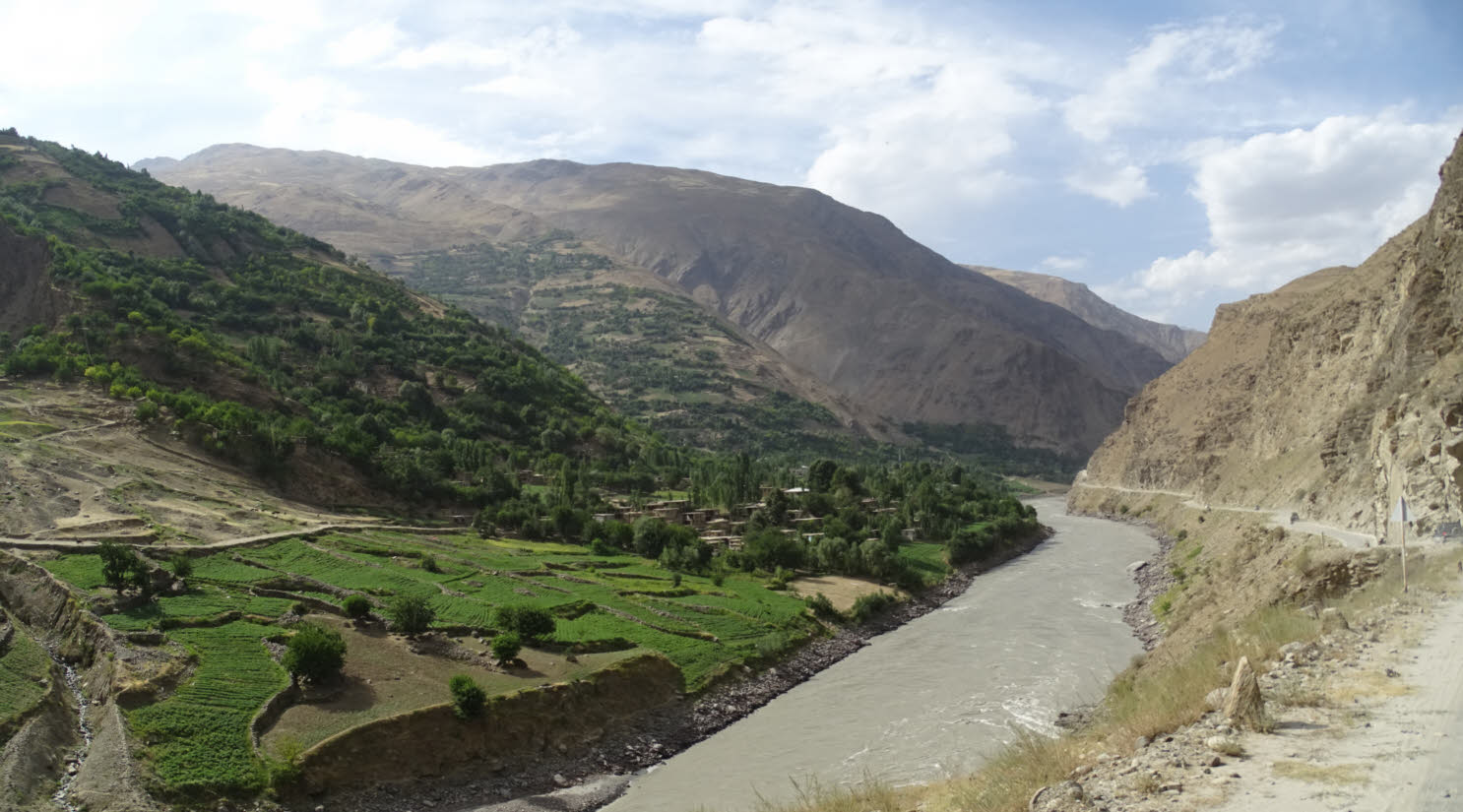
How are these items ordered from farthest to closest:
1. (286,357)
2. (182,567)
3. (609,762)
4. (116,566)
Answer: (286,357) → (182,567) → (116,566) → (609,762)

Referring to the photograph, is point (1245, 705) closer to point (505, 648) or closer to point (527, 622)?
point (505, 648)

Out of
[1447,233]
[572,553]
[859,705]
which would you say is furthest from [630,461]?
[1447,233]

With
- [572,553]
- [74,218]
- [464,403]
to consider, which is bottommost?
[572,553]

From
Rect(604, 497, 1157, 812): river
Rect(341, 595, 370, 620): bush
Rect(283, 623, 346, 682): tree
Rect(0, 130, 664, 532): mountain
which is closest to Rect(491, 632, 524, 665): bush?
Rect(283, 623, 346, 682): tree

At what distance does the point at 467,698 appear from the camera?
25.7 m

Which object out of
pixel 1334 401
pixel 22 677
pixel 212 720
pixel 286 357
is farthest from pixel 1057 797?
pixel 286 357

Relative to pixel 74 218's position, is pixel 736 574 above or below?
below

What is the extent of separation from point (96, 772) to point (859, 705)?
22.9 m

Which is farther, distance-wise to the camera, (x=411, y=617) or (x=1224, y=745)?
(x=411, y=617)

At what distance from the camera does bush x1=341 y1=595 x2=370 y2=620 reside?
102 ft

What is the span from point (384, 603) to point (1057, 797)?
96.5 ft

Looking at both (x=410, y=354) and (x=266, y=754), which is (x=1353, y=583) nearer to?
(x=266, y=754)

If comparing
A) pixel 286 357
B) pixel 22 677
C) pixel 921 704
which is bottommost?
pixel 921 704

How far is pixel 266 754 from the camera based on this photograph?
22.2m
